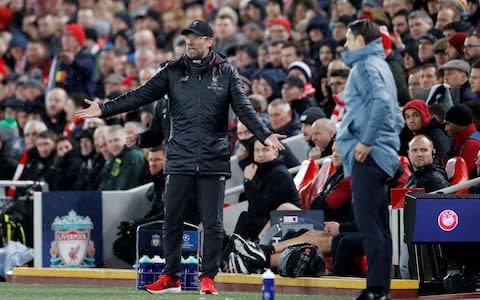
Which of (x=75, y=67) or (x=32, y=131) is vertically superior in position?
(x=75, y=67)

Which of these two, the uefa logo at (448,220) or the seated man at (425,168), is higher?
the seated man at (425,168)

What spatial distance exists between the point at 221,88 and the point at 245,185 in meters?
2.95

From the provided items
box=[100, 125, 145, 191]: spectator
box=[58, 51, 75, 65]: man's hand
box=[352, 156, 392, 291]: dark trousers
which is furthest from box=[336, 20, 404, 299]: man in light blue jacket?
box=[58, 51, 75, 65]: man's hand

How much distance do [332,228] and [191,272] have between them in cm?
167

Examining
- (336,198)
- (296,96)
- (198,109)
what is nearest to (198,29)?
(198,109)

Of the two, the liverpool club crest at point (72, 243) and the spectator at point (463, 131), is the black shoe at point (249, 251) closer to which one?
the spectator at point (463, 131)

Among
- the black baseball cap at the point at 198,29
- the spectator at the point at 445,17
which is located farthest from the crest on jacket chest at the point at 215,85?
the spectator at the point at 445,17

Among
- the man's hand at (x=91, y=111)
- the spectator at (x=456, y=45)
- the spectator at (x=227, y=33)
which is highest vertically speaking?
the spectator at (x=227, y=33)

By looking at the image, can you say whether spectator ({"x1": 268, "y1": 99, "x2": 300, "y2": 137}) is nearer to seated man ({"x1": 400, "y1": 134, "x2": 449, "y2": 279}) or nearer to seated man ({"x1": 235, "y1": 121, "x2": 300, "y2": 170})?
seated man ({"x1": 235, "y1": 121, "x2": 300, "y2": 170})

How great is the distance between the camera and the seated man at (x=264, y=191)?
14234mm

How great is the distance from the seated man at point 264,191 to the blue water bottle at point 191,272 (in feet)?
6.08

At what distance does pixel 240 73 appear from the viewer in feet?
64.3

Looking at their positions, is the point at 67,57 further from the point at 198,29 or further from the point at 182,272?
the point at 198,29

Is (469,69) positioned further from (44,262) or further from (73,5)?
(73,5)
